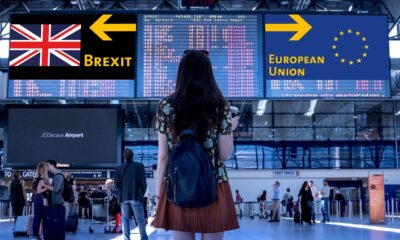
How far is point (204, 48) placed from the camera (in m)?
11.8

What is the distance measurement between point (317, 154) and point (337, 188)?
7.84 feet

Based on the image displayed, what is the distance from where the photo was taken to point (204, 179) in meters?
2.52

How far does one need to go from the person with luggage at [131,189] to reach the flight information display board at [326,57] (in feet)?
12.9

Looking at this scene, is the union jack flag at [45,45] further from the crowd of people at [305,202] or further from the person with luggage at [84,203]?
the person with luggage at [84,203]

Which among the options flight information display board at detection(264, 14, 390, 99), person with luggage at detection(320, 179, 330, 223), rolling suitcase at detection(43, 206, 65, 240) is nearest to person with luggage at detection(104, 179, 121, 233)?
rolling suitcase at detection(43, 206, 65, 240)

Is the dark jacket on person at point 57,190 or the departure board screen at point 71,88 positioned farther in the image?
the departure board screen at point 71,88

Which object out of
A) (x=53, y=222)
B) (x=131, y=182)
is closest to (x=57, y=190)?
(x=53, y=222)

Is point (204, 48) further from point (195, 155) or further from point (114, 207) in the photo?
point (195, 155)

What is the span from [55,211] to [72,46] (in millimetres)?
4009

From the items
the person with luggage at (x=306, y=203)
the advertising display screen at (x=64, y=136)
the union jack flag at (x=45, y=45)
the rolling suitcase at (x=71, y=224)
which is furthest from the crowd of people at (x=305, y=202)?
the union jack flag at (x=45, y=45)

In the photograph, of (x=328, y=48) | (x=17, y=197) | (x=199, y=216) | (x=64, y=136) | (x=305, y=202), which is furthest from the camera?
(x=305, y=202)

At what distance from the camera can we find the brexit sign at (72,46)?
12.0 metres

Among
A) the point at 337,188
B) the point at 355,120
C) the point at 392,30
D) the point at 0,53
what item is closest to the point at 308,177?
the point at 337,188

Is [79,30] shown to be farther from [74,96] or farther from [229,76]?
[229,76]
